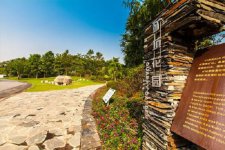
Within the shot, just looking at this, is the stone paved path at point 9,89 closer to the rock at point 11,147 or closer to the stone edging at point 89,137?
the rock at point 11,147

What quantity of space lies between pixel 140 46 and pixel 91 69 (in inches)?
1443

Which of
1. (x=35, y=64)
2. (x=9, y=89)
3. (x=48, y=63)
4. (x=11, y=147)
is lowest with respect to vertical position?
(x=11, y=147)

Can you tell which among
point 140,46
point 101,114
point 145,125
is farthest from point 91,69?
point 145,125

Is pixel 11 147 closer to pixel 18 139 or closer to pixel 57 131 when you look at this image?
pixel 18 139

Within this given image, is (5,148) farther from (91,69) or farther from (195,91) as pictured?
(91,69)

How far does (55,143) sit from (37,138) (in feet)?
2.66

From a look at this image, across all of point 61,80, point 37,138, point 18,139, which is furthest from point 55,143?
point 61,80

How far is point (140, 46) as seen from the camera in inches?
704

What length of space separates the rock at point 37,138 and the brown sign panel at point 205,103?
13.3 feet

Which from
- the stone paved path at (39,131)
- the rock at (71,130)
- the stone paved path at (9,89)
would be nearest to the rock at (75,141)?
the stone paved path at (39,131)

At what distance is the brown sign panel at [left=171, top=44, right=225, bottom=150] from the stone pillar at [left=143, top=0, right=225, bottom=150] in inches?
6.6

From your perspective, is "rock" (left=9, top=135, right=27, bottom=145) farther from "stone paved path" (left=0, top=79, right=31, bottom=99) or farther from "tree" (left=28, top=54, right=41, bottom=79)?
"tree" (left=28, top=54, right=41, bottom=79)

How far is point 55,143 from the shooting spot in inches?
183

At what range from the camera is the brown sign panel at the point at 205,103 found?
1.97 m
